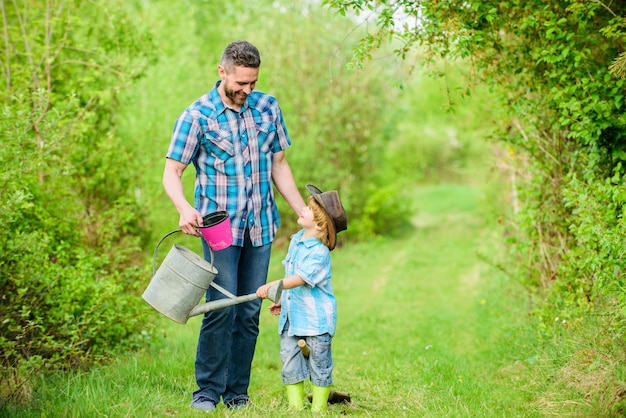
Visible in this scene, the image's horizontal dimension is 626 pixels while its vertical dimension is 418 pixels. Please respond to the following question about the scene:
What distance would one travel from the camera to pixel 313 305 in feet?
14.9

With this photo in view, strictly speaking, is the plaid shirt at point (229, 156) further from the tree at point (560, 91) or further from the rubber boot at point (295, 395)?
the tree at point (560, 91)

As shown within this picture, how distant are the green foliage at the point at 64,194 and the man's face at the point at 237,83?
4.69ft

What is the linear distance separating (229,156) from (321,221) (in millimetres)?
663

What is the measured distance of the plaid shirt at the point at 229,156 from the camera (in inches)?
174

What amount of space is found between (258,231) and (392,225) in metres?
13.4

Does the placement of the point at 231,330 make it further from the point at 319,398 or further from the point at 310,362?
the point at 319,398

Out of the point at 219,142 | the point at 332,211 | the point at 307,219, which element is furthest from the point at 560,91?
the point at 219,142

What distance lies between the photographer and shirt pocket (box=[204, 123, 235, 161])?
4465 millimetres

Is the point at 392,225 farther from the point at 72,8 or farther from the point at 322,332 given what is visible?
the point at 322,332

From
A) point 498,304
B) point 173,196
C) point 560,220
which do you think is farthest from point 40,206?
point 498,304

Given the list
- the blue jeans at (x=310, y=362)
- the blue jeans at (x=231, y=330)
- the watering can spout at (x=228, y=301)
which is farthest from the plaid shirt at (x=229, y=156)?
the blue jeans at (x=310, y=362)

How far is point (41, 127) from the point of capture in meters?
5.92

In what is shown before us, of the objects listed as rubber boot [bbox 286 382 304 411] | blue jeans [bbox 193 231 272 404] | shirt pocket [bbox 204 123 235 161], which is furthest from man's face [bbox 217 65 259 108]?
rubber boot [bbox 286 382 304 411]

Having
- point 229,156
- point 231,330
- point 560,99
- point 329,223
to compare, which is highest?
point 560,99
